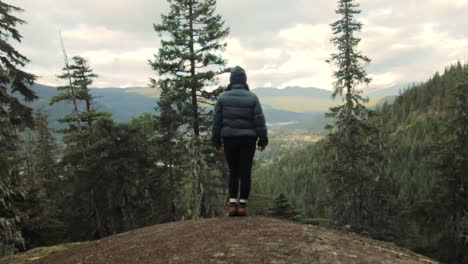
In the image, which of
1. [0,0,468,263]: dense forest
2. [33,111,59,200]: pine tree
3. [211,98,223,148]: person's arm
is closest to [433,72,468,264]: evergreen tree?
[0,0,468,263]: dense forest

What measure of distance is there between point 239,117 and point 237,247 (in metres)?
2.65

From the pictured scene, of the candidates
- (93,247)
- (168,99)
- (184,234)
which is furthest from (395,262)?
(168,99)

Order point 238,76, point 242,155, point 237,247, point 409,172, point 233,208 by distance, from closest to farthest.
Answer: point 237,247 → point 242,155 → point 238,76 → point 233,208 → point 409,172

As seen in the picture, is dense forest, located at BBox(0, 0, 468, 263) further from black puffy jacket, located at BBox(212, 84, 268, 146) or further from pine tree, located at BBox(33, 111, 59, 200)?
black puffy jacket, located at BBox(212, 84, 268, 146)

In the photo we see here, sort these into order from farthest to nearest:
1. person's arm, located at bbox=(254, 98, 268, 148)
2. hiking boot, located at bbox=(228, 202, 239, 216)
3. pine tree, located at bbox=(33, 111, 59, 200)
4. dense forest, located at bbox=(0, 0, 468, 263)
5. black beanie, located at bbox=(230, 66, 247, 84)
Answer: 1. pine tree, located at bbox=(33, 111, 59, 200)
2. dense forest, located at bbox=(0, 0, 468, 263)
3. hiking boot, located at bbox=(228, 202, 239, 216)
4. black beanie, located at bbox=(230, 66, 247, 84)
5. person's arm, located at bbox=(254, 98, 268, 148)

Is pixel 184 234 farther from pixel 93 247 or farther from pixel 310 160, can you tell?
pixel 310 160

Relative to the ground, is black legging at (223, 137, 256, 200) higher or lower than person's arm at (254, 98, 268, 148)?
lower

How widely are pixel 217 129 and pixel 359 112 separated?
20.1m

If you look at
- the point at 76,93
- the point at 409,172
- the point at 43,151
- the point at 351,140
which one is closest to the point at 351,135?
the point at 351,140

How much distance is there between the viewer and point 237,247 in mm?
5883

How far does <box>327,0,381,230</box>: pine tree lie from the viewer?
25359mm

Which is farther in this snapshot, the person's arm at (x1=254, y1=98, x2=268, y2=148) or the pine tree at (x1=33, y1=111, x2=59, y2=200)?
→ the pine tree at (x1=33, y1=111, x2=59, y2=200)

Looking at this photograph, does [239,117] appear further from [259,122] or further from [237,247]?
[237,247]

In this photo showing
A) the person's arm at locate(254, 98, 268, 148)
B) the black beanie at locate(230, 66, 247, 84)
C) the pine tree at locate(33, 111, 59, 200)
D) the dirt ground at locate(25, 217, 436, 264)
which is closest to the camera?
the dirt ground at locate(25, 217, 436, 264)
